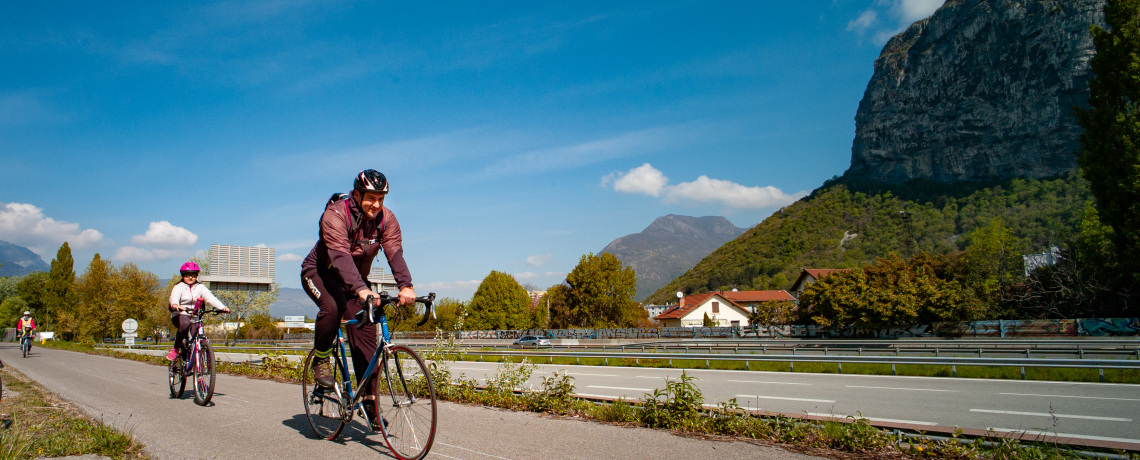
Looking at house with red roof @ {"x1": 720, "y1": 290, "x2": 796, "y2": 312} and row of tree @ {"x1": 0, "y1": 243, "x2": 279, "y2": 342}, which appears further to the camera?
house with red roof @ {"x1": 720, "y1": 290, "x2": 796, "y2": 312}

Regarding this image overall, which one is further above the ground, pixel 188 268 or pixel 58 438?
pixel 188 268

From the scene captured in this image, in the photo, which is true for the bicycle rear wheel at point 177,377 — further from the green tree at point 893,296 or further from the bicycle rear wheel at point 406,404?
the green tree at point 893,296

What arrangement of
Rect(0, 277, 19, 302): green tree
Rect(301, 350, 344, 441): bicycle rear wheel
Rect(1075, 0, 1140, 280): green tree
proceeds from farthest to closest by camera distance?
Rect(0, 277, 19, 302): green tree, Rect(1075, 0, 1140, 280): green tree, Rect(301, 350, 344, 441): bicycle rear wheel

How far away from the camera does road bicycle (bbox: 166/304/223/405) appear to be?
6.61 metres

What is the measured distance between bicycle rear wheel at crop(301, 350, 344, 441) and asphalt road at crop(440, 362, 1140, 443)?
12.9 ft

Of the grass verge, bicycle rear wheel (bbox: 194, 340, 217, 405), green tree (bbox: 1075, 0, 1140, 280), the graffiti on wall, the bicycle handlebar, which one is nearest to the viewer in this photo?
the grass verge

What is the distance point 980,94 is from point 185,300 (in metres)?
148

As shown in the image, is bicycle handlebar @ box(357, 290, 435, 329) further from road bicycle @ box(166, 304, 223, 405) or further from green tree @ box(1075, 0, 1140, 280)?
green tree @ box(1075, 0, 1140, 280)

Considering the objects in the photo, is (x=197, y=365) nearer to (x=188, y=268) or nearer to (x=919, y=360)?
(x=188, y=268)

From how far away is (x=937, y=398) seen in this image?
11.5 metres

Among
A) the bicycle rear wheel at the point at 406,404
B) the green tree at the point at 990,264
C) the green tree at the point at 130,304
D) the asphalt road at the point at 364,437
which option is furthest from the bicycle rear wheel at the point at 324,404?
the green tree at the point at 990,264

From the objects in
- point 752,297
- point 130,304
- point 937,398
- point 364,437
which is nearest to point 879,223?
point 752,297

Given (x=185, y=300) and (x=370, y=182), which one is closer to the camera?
(x=370, y=182)

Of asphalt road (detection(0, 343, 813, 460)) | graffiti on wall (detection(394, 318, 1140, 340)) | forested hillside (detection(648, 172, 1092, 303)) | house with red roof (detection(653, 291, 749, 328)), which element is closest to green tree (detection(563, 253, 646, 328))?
graffiti on wall (detection(394, 318, 1140, 340))
